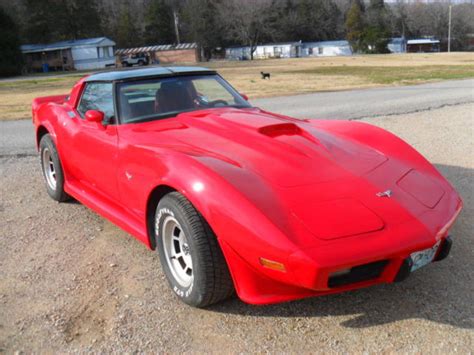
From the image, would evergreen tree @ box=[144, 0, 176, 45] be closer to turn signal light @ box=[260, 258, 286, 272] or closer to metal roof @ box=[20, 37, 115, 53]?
metal roof @ box=[20, 37, 115, 53]

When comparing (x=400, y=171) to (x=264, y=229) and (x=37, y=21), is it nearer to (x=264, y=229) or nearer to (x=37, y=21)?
(x=264, y=229)

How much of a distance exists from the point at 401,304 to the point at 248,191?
1.19m

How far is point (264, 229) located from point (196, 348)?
76 centimetres

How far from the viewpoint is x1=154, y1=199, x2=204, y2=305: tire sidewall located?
2.68 m

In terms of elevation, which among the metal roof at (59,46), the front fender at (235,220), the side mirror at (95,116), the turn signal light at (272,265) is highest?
the metal roof at (59,46)

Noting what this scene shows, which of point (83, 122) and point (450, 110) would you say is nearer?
point (83, 122)

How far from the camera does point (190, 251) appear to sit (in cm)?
270

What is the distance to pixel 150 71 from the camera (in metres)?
4.33

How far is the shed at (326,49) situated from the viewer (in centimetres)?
9050

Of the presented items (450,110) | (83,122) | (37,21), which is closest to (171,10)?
(37,21)

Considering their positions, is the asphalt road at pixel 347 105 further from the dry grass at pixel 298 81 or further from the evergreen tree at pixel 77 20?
the evergreen tree at pixel 77 20

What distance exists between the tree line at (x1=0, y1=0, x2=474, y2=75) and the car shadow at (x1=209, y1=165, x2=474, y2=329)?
7025 cm

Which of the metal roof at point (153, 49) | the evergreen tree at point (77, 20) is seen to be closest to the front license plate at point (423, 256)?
the evergreen tree at point (77, 20)

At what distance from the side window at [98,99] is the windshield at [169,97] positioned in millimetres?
127
